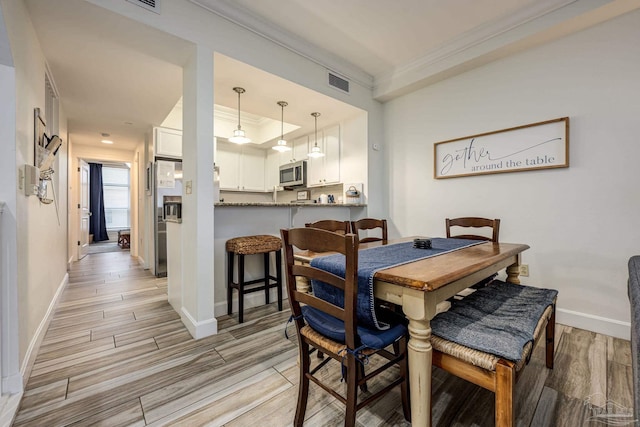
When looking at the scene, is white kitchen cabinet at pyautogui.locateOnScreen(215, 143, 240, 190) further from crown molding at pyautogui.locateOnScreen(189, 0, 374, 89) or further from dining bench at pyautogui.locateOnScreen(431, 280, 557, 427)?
dining bench at pyautogui.locateOnScreen(431, 280, 557, 427)

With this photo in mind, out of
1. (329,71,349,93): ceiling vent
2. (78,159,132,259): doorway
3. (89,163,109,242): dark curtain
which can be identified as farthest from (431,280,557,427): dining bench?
(89,163,109,242): dark curtain

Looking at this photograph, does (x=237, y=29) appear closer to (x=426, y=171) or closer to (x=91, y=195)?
(x=426, y=171)

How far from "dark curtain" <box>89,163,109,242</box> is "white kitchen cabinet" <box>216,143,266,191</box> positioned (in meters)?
5.76

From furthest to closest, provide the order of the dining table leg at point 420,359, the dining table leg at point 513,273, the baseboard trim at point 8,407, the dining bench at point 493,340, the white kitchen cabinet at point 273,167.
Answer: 1. the white kitchen cabinet at point 273,167
2. the dining table leg at point 513,273
3. the baseboard trim at point 8,407
4. the dining table leg at point 420,359
5. the dining bench at point 493,340

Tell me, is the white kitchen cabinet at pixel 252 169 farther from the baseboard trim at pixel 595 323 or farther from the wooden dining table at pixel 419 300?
the baseboard trim at pixel 595 323

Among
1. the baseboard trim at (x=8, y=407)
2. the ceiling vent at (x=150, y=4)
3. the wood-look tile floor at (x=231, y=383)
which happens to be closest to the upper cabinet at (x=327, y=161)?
the wood-look tile floor at (x=231, y=383)

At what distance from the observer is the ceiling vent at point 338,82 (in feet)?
10.3

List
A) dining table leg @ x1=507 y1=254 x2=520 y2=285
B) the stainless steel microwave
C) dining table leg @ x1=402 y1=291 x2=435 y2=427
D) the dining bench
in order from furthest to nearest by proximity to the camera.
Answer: the stainless steel microwave
dining table leg @ x1=507 y1=254 x2=520 y2=285
dining table leg @ x1=402 y1=291 x2=435 y2=427
the dining bench

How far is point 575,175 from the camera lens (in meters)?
2.29

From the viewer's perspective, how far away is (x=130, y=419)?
1.33 meters

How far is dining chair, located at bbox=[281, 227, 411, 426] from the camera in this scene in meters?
1.00

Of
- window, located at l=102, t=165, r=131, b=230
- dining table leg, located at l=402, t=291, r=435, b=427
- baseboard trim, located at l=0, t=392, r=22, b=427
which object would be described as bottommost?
baseboard trim, located at l=0, t=392, r=22, b=427

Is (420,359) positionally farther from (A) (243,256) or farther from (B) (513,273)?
(A) (243,256)

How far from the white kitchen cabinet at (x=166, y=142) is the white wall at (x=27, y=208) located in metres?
1.76
